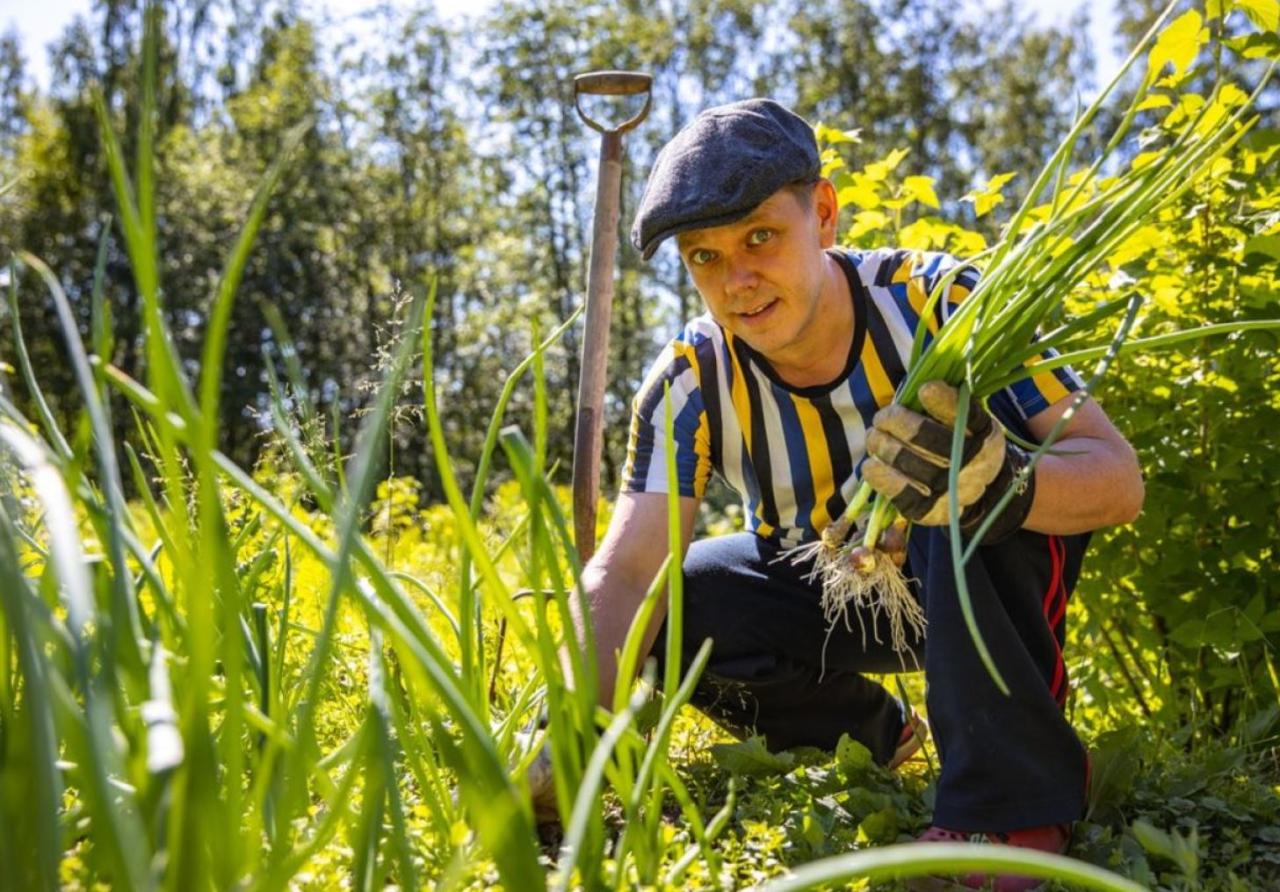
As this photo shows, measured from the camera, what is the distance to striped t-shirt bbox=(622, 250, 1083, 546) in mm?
2113

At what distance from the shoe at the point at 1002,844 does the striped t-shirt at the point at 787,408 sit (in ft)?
2.15

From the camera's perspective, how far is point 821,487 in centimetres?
222

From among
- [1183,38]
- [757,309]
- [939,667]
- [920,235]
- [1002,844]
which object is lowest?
[1002,844]

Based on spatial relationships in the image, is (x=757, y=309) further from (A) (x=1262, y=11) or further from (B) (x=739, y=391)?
(A) (x=1262, y=11)

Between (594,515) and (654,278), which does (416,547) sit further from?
(654,278)

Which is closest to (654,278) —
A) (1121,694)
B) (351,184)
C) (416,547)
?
(351,184)

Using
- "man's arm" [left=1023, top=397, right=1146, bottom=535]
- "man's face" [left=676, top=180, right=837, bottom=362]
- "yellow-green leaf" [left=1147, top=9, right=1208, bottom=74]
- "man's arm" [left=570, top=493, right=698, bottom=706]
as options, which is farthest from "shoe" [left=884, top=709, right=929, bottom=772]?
"yellow-green leaf" [left=1147, top=9, right=1208, bottom=74]

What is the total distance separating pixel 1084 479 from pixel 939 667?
0.33 meters

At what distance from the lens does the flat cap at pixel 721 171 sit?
1.90m

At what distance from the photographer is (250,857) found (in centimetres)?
92

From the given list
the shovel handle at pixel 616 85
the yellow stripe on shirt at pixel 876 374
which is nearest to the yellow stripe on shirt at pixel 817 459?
the yellow stripe on shirt at pixel 876 374

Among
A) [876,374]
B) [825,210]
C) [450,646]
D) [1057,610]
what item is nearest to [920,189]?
[825,210]

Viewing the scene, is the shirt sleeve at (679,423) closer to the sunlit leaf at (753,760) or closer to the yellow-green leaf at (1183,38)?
the sunlit leaf at (753,760)

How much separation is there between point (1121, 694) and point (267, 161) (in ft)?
60.6
